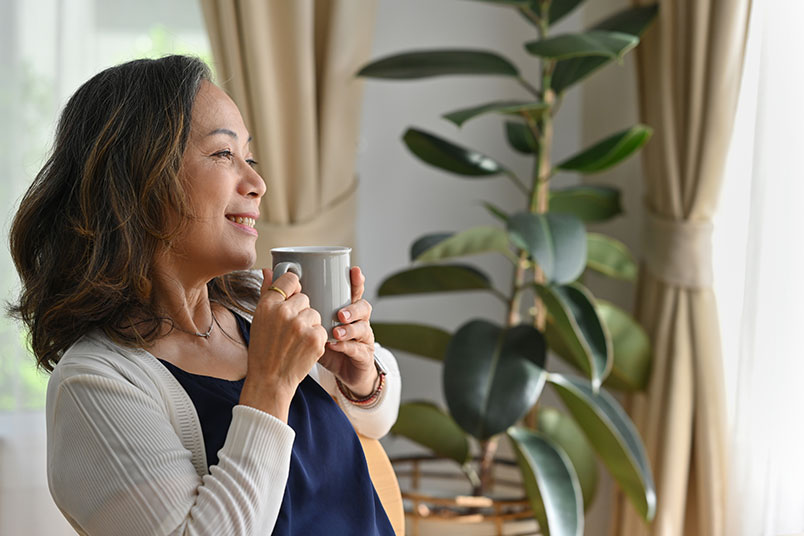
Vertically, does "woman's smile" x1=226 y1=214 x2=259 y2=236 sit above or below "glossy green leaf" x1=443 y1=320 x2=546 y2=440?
above

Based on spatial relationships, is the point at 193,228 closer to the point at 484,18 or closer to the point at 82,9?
the point at 82,9

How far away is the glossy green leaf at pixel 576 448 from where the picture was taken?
2014mm

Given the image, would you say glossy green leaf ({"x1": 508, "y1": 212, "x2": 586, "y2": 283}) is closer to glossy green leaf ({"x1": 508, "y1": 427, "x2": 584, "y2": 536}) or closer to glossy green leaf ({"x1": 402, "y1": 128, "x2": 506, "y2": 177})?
glossy green leaf ({"x1": 402, "y1": 128, "x2": 506, "y2": 177})

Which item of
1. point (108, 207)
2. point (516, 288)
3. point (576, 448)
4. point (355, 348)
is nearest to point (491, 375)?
point (516, 288)

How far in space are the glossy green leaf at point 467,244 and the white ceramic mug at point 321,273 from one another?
0.86 meters

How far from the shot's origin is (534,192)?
1966 millimetres

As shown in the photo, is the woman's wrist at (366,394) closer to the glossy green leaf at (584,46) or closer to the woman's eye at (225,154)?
the woman's eye at (225,154)

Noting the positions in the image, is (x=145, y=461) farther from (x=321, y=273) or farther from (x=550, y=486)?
(x=550, y=486)

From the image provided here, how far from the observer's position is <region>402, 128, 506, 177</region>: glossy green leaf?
1.88 m

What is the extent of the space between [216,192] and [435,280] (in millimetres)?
1126

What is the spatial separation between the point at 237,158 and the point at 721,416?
4.74 feet

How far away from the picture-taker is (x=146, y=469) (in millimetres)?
776

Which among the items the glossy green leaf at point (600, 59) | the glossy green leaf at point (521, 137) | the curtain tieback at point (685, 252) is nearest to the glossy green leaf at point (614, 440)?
the curtain tieback at point (685, 252)

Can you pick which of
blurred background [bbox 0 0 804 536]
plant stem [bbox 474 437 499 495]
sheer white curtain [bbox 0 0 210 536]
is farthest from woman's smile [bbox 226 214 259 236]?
sheer white curtain [bbox 0 0 210 536]
